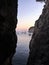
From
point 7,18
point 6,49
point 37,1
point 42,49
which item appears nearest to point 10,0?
point 7,18

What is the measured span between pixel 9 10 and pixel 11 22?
2002 millimetres

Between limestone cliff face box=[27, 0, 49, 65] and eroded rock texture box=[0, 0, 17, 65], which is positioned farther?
limestone cliff face box=[27, 0, 49, 65]

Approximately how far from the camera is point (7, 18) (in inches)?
784

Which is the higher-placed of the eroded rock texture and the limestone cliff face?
the eroded rock texture

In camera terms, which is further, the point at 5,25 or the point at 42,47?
the point at 42,47

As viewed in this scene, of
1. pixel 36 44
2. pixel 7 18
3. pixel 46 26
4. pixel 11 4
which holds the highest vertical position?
pixel 11 4

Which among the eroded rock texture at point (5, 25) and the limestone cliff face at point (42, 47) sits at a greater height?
the eroded rock texture at point (5, 25)

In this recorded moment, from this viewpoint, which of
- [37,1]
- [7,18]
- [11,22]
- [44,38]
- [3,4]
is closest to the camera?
[3,4]

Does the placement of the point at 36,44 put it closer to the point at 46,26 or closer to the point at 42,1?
the point at 46,26

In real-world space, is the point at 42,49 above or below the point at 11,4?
below

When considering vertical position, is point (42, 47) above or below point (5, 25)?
below

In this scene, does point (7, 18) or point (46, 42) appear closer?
point (7, 18)

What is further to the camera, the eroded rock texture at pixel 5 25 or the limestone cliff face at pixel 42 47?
the limestone cliff face at pixel 42 47

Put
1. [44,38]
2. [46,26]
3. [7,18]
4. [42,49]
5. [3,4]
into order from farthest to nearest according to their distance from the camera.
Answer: [46,26], [44,38], [42,49], [7,18], [3,4]
